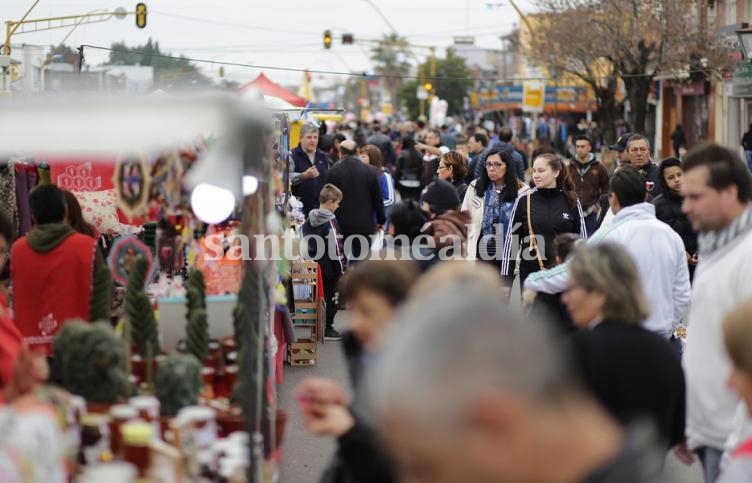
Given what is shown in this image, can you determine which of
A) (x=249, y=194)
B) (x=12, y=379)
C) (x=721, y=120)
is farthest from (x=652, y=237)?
(x=721, y=120)

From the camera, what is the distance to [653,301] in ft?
21.3

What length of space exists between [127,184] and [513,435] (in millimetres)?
3576

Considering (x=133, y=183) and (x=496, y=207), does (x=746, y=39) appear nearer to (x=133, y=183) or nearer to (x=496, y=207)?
(x=496, y=207)

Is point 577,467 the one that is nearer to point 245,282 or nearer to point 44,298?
point 245,282

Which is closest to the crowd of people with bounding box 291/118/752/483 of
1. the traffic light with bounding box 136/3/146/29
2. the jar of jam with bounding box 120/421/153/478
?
the jar of jam with bounding box 120/421/153/478

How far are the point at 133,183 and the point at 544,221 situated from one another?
4.82 meters

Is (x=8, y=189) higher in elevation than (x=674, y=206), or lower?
higher

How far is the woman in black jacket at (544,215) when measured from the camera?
9.30 m

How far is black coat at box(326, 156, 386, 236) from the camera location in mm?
12789

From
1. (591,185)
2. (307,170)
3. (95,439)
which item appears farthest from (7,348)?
(307,170)

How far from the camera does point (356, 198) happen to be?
12805 mm

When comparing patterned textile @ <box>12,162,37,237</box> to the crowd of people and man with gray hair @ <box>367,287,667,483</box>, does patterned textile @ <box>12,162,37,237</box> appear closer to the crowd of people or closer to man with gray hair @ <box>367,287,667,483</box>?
the crowd of people

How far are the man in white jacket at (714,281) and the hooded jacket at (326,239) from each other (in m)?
6.92

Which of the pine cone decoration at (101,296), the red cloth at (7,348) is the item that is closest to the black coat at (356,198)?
the pine cone decoration at (101,296)
